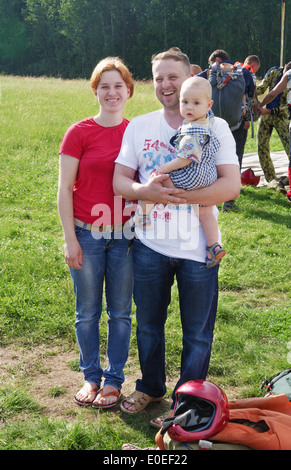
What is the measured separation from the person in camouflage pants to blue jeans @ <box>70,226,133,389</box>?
5.34m

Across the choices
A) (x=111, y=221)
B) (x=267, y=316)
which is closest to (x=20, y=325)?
(x=111, y=221)

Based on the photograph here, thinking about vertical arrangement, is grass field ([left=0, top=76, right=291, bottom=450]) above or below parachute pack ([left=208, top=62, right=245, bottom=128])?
below

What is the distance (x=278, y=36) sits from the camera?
153 ft

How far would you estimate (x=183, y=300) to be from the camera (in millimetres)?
2762

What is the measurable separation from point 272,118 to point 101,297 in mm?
5814

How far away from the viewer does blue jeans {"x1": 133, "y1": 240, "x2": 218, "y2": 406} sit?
8.82 feet

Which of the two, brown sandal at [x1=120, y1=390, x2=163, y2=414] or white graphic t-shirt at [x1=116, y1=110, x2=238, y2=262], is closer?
white graphic t-shirt at [x1=116, y1=110, x2=238, y2=262]

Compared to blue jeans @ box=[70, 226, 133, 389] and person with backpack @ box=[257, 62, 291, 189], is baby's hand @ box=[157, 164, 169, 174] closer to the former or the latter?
blue jeans @ box=[70, 226, 133, 389]

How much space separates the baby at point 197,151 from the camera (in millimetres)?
2445

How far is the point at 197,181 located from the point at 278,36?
160 feet

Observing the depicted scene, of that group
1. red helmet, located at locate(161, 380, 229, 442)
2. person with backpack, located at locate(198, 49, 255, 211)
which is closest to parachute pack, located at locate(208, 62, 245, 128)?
person with backpack, located at locate(198, 49, 255, 211)

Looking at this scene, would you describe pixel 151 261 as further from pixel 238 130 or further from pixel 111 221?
pixel 238 130
